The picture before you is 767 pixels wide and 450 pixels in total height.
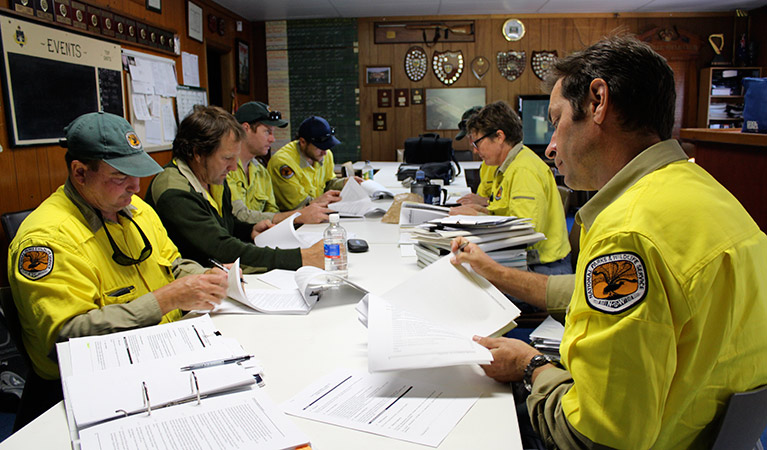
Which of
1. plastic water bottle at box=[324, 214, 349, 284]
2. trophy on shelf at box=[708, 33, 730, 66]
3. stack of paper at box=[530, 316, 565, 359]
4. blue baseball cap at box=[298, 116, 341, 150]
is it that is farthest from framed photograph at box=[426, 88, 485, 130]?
stack of paper at box=[530, 316, 565, 359]

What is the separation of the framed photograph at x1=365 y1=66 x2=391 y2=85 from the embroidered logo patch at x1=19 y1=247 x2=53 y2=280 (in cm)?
670

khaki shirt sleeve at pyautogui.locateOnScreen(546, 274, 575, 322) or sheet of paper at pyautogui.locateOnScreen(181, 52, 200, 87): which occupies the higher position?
sheet of paper at pyautogui.locateOnScreen(181, 52, 200, 87)

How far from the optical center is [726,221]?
34.4 inches

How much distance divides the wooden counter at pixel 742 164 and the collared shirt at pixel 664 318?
3.02m

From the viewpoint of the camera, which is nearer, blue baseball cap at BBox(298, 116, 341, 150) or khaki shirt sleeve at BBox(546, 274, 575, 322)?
khaki shirt sleeve at BBox(546, 274, 575, 322)

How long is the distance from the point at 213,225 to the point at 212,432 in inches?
52.5

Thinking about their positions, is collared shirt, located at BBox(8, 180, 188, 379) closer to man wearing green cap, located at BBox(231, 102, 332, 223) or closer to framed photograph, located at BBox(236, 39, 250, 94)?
man wearing green cap, located at BBox(231, 102, 332, 223)

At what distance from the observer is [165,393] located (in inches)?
41.1

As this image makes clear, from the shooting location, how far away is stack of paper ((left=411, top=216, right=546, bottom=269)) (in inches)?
73.0

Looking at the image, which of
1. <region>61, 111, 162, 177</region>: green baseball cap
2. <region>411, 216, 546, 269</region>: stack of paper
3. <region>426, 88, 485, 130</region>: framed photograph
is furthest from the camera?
<region>426, 88, 485, 130</region>: framed photograph

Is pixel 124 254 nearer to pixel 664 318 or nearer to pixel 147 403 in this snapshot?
pixel 147 403

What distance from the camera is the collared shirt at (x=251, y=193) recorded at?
319 cm

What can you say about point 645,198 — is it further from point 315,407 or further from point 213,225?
point 213,225

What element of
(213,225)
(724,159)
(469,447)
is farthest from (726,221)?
(724,159)
